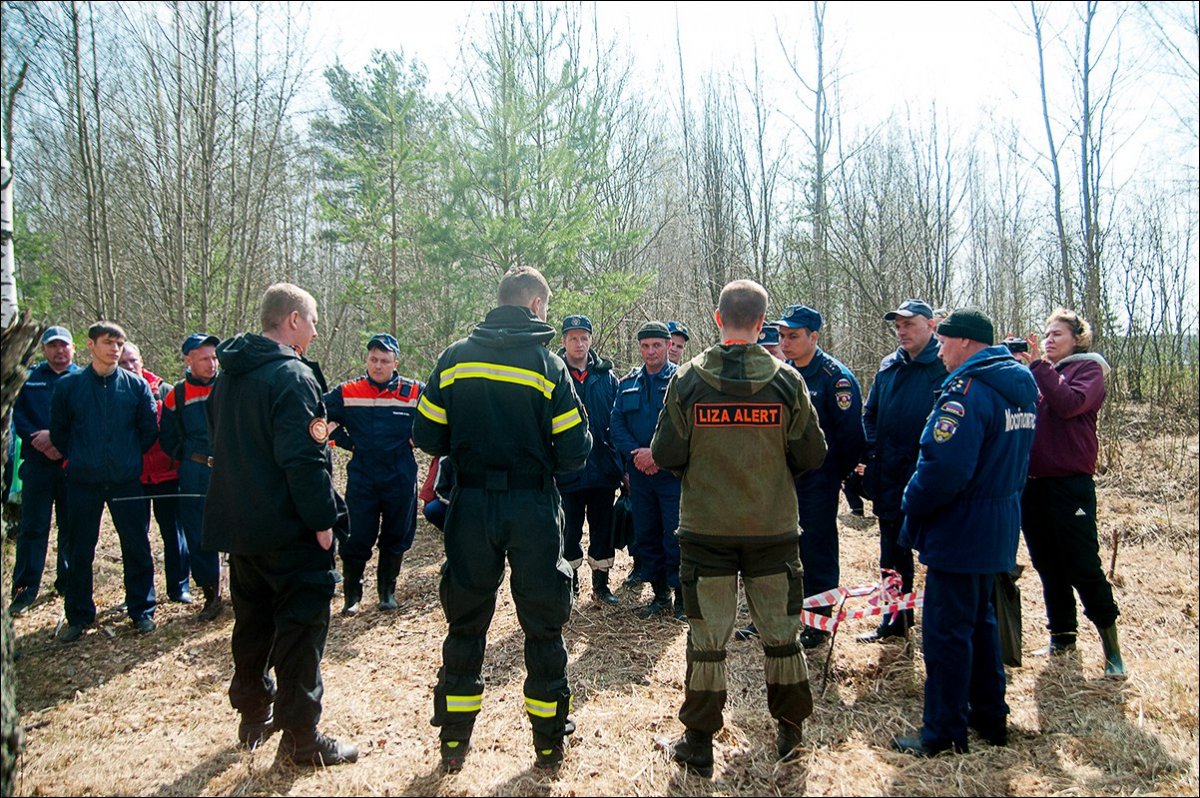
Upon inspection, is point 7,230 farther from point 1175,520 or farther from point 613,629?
point 1175,520

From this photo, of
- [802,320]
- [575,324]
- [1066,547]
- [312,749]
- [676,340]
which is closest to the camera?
[312,749]

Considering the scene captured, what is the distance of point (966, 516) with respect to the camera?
3.36 m

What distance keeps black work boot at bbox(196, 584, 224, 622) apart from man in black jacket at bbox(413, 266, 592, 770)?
11.0 feet

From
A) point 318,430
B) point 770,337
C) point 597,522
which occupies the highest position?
point 770,337

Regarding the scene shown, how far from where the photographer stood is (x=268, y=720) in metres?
3.70

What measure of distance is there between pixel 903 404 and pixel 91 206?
12908 mm

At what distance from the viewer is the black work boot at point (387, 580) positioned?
237 inches

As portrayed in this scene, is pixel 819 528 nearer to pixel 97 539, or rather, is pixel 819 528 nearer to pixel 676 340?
pixel 676 340

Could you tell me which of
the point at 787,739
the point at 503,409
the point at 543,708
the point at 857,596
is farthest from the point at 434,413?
the point at 857,596

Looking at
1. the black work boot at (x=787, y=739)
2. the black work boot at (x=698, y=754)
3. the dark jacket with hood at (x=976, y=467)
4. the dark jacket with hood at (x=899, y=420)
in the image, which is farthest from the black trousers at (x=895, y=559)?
the black work boot at (x=698, y=754)

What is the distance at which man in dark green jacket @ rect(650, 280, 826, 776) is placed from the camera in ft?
10.8

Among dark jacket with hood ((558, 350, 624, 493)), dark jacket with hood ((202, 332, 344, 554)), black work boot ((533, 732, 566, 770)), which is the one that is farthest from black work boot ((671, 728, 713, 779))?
dark jacket with hood ((558, 350, 624, 493))

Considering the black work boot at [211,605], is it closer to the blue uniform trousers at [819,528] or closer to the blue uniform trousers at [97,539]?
the blue uniform trousers at [97,539]

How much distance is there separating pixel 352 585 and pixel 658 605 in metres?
2.61
